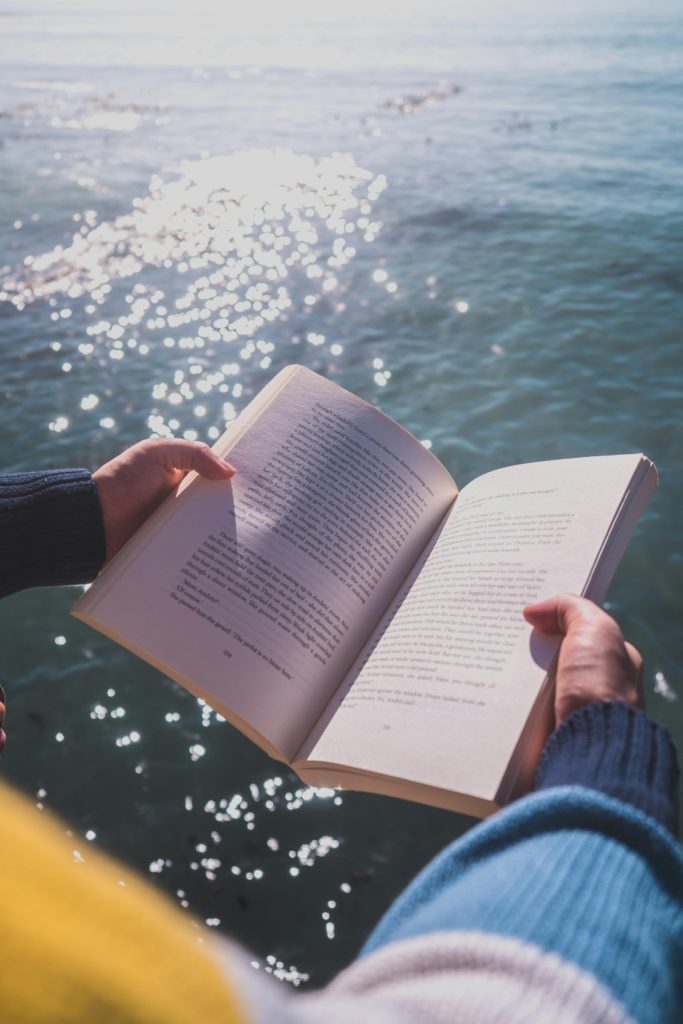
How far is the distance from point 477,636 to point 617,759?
15.8 inches

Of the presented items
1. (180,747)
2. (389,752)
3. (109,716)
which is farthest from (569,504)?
(109,716)

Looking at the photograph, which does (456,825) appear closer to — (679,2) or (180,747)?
(180,747)

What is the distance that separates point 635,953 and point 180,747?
7.26 feet

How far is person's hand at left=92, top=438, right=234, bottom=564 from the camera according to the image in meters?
1.62

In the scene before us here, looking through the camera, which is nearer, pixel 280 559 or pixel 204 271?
pixel 280 559

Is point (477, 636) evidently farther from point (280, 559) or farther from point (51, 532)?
point (51, 532)

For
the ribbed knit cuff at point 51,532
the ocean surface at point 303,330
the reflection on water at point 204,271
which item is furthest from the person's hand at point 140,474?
the reflection on water at point 204,271

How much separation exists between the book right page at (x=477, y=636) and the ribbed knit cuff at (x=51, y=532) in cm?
64

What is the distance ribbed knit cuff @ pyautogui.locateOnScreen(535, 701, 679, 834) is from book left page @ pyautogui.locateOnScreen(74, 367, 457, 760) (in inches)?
20.0

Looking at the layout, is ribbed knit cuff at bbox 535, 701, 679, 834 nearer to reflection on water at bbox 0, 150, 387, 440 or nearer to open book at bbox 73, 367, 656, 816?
open book at bbox 73, 367, 656, 816

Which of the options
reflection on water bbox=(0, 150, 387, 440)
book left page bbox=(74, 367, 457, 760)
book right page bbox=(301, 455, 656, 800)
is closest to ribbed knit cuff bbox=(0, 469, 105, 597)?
book left page bbox=(74, 367, 457, 760)

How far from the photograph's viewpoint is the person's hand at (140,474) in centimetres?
162

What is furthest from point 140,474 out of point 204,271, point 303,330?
point 204,271

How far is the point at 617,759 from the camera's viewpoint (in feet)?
3.34
